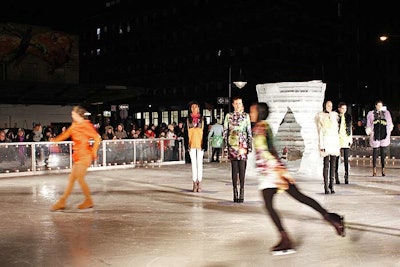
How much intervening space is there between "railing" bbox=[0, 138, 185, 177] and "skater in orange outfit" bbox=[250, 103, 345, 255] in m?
11.5

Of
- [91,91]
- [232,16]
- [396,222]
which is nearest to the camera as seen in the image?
[396,222]

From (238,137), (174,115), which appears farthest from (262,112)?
(174,115)

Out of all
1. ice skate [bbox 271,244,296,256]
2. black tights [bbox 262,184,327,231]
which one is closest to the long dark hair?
black tights [bbox 262,184,327,231]

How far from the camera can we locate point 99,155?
1923 cm

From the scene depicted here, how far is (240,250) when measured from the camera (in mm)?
6754

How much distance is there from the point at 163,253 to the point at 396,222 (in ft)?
12.6

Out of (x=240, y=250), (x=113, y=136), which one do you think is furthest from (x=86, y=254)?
(x=113, y=136)

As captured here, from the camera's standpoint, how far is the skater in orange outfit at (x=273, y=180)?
260 inches

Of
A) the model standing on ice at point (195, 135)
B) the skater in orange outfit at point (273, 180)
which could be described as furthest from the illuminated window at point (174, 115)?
the skater in orange outfit at point (273, 180)

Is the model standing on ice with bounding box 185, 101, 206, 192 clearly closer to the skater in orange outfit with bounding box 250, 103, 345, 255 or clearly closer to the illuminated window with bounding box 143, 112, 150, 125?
the skater in orange outfit with bounding box 250, 103, 345, 255

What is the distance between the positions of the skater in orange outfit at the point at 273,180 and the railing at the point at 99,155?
455 inches

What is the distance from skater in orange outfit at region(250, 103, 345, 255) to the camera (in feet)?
21.6

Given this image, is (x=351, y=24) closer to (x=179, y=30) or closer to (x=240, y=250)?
(x=179, y=30)

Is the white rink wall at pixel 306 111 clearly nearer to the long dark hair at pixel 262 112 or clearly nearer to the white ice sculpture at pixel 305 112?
the white ice sculpture at pixel 305 112
